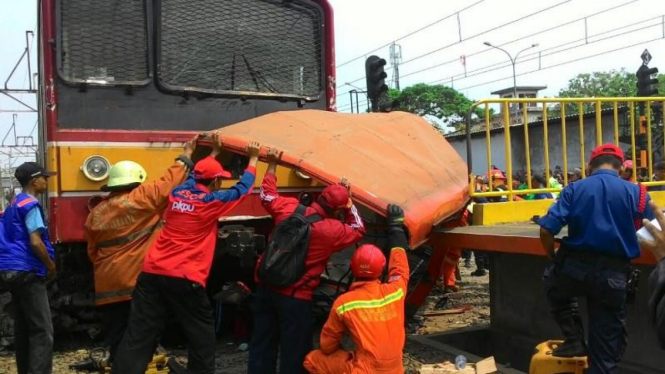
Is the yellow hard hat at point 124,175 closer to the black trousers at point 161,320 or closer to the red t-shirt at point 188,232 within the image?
the red t-shirt at point 188,232

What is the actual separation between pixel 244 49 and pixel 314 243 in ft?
8.29

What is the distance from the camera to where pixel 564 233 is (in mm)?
4215

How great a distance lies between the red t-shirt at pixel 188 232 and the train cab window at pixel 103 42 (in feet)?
5.68

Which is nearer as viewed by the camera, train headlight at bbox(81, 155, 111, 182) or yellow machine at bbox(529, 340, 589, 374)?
yellow machine at bbox(529, 340, 589, 374)

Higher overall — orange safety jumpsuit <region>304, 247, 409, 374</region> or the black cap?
the black cap

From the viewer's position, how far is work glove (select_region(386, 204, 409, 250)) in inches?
156

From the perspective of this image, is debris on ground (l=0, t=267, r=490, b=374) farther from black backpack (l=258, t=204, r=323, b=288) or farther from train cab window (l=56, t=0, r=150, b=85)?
train cab window (l=56, t=0, r=150, b=85)

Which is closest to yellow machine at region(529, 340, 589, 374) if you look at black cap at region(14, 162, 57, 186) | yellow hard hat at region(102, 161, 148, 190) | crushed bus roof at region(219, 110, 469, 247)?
crushed bus roof at region(219, 110, 469, 247)

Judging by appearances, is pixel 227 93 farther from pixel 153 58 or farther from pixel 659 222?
pixel 659 222

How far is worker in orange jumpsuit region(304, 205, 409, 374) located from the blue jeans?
94 cm

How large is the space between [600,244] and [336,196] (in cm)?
153

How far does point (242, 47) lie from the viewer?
19.3 ft

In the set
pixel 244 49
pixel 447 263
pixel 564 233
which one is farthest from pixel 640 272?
pixel 244 49

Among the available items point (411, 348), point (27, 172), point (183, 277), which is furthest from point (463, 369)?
point (27, 172)
